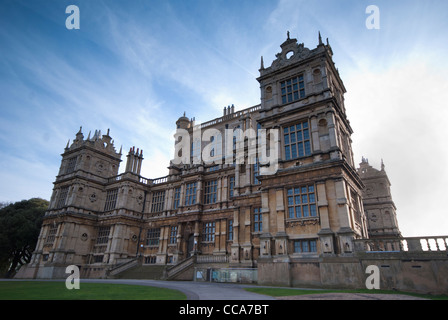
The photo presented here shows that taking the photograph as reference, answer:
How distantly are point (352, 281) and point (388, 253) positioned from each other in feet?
9.83

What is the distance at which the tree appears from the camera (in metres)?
41.7

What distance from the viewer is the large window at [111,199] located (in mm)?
43594

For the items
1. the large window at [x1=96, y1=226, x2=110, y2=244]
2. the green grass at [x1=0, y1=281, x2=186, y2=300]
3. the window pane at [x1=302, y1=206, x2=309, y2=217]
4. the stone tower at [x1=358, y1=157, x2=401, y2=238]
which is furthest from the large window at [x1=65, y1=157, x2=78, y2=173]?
the stone tower at [x1=358, y1=157, x2=401, y2=238]

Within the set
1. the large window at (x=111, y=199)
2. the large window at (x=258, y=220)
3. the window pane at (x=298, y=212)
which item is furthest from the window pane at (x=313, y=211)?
the large window at (x=111, y=199)

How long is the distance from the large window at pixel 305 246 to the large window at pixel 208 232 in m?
14.2

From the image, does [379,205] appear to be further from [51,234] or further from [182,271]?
[51,234]

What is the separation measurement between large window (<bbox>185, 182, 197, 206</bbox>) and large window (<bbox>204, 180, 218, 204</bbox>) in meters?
1.72

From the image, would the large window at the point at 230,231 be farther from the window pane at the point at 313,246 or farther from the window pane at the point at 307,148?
the window pane at the point at 307,148

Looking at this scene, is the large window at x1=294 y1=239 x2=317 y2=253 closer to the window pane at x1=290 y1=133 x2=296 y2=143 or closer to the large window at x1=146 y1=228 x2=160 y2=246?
the window pane at x1=290 y1=133 x2=296 y2=143
